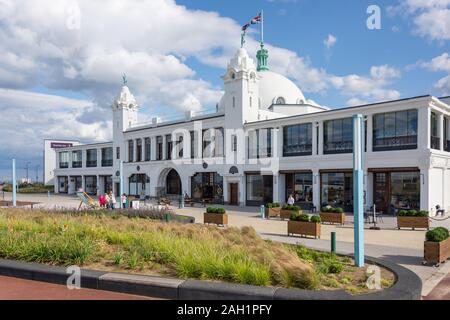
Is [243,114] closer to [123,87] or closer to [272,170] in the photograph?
[272,170]

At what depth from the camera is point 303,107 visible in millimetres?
43750

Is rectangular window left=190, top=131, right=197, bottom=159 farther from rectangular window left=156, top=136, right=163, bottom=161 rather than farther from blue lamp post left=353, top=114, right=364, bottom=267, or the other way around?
blue lamp post left=353, top=114, right=364, bottom=267

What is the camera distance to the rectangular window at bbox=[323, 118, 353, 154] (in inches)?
1159

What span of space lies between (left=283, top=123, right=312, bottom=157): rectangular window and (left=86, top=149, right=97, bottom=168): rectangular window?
35719mm

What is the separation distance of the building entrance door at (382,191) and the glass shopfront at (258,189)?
9267 millimetres

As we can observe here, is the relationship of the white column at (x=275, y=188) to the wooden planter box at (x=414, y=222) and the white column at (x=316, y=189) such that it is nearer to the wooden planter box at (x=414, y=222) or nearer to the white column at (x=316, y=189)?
the white column at (x=316, y=189)

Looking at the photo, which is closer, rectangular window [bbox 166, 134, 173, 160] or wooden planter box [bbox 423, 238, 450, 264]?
wooden planter box [bbox 423, 238, 450, 264]

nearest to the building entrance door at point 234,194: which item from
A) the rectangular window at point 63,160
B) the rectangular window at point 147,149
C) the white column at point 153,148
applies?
the white column at point 153,148

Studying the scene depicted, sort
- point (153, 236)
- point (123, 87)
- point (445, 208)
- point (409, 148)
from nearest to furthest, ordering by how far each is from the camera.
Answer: point (153, 236) → point (409, 148) → point (445, 208) → point (123, 87)

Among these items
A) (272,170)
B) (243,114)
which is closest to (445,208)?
(272,170)

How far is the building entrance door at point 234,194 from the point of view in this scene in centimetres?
3684

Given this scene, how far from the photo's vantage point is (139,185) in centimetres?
5016

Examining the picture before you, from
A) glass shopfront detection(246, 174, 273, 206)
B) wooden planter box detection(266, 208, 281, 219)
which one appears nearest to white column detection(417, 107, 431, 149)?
wooden planter box detection(266, 208, 281, 219)
